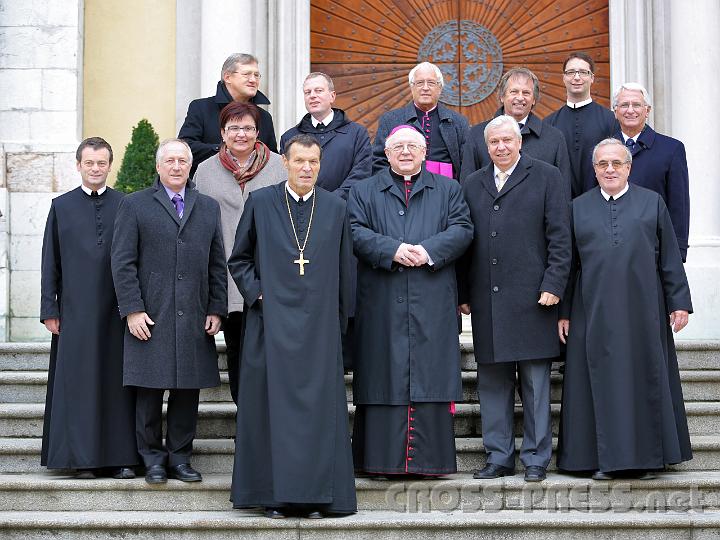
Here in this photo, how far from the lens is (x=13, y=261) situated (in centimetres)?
869

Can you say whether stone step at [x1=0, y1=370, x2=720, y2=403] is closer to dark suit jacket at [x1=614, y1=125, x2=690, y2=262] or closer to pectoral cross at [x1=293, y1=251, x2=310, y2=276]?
dark suit jacket at [x1=614, y1=125, x2=690, y2=262]

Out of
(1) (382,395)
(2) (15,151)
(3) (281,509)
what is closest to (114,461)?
(3) (281,509)

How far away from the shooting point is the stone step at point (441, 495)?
5.75 metres

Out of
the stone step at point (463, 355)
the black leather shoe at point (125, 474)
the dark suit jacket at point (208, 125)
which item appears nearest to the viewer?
the black leather shoe at point (125, 474)

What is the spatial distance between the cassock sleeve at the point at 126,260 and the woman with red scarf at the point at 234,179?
579mm

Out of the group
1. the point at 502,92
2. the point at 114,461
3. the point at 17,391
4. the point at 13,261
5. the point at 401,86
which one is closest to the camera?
the point at 114,461

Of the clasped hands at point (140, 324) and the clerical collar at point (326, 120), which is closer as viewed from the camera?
the clasped hands at point (140, 324)

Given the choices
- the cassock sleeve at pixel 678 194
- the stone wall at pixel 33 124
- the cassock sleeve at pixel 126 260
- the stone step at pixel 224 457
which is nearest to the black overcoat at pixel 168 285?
the cassock sleeve at pixel 126 260

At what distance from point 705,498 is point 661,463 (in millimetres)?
271

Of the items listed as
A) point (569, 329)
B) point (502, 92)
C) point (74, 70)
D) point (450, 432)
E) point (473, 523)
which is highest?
point (74, 70)

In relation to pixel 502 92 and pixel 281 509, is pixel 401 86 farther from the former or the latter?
pixel 281 509

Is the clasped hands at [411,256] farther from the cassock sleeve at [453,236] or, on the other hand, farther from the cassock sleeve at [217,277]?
the cassock sleeve at [217,277]

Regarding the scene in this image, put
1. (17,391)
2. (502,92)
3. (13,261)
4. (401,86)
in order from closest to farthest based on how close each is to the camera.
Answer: (502,92)
(17,391)
(13,261)
(401,86)

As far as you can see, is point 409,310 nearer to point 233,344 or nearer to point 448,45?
point 233,344
